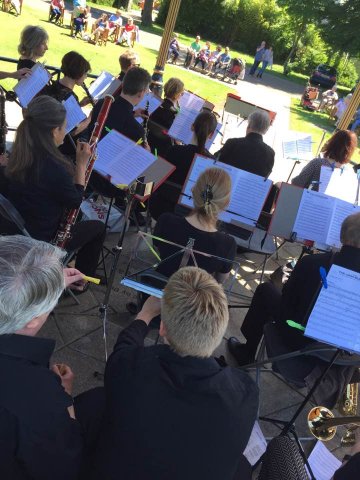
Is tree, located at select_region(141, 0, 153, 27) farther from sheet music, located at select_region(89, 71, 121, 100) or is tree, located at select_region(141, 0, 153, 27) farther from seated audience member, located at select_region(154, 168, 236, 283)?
seated audience member, located at select_region(154, 168, 236, 283)

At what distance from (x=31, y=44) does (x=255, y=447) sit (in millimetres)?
4367

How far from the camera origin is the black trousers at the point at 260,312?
2.95 meters

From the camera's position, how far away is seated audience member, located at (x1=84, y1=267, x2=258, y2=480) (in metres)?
1.30

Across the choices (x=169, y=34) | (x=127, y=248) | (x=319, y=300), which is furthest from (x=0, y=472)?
(x=169, y=34)

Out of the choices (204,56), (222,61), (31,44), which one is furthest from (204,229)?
(222,61)

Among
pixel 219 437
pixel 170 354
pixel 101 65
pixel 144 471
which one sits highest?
pixel 170 354

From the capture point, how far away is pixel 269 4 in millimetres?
28156

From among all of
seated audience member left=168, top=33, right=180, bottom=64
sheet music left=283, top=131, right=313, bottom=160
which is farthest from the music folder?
seated audience member left=168, top=33, right=180, bottom=64

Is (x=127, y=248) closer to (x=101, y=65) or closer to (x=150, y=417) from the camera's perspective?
(x=150, y=417)

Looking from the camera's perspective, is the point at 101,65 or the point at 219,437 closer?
the point at 219,437

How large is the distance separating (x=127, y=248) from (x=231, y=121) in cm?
578

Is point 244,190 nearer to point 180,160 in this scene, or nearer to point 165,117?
point 180,160

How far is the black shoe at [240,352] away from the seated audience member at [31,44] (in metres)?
3.58

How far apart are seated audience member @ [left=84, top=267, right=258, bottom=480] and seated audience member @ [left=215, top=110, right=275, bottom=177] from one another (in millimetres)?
2739
